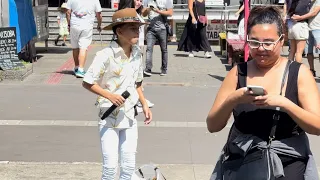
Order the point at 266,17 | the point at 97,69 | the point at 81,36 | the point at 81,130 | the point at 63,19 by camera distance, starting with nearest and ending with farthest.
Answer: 1. the point at 266,17
2. the point at 97,69
3. the point at 81,130
4. the point at 81,36
5. the point at 63,19

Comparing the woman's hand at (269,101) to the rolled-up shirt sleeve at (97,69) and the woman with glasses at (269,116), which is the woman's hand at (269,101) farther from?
the rolled-up shirt sleeve at (97,69)

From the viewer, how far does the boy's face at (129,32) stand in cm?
473

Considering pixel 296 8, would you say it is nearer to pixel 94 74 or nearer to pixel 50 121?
pixel 50 121

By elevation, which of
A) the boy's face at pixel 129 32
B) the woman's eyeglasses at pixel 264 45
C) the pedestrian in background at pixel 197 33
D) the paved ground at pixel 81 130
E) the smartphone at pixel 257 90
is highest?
the woman's eyeglasses at pixel 264 45

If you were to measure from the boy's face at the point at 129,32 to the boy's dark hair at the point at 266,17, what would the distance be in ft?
5.70

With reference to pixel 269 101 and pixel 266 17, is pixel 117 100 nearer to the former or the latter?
pixel 266 17

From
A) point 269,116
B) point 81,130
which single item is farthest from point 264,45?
point 81,130

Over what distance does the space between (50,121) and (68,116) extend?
1.14ft

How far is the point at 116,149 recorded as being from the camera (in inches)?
186

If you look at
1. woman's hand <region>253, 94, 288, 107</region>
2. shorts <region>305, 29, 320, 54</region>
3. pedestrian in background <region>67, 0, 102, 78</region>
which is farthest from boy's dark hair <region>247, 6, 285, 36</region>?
pedestrian in background <region>67, 0, 102, 78</region>

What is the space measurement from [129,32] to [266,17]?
6.08 ft

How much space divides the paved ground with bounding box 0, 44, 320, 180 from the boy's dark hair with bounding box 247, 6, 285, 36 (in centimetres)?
284

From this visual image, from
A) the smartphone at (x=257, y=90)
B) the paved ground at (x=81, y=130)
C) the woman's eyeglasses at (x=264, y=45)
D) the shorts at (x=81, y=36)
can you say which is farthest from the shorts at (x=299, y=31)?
the smartphone at (x=257, y=90)

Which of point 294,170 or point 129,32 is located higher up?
point 129,32
